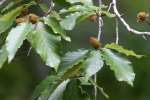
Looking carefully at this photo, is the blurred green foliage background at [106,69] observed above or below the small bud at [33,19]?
below

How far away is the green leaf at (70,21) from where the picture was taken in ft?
6.91

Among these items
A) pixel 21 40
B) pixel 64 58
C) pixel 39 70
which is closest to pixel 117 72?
pixel 64 58

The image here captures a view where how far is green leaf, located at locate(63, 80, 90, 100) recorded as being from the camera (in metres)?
2.15

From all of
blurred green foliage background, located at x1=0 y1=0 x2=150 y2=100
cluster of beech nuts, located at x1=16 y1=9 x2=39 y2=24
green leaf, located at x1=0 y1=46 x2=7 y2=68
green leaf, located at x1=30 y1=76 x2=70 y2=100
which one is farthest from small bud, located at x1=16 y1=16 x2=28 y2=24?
blurred green foliage background, located at x1=0 y1=0 x2=150 y2=100

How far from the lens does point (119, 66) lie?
2068 millimetres

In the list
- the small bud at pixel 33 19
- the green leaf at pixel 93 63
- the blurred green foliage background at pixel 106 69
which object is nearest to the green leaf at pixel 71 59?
the green leaf at pixel 93 63

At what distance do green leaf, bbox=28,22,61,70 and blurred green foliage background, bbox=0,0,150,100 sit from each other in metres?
3.29

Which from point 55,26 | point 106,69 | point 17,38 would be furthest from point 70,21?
point 106,69

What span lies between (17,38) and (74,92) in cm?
28

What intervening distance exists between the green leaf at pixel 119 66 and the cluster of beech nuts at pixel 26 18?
250 mm

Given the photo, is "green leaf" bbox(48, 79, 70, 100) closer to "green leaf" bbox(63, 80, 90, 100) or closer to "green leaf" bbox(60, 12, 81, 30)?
"green leaf" bbox(63, 80, 90, 100)

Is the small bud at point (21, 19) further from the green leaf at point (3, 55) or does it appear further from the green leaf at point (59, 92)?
the green leaf at point (59, 92)

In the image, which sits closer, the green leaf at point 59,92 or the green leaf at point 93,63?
the green leaf at point 93,63

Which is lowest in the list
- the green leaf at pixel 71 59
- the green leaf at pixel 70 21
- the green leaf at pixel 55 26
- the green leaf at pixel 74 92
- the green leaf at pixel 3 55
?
the green leaf at pixel 74 92
